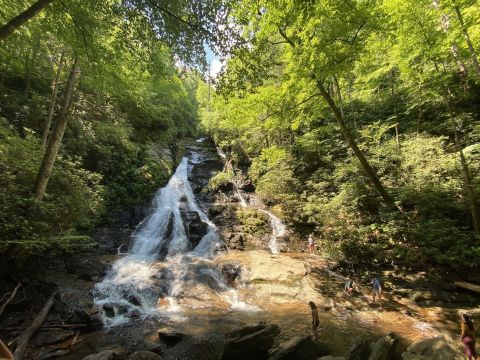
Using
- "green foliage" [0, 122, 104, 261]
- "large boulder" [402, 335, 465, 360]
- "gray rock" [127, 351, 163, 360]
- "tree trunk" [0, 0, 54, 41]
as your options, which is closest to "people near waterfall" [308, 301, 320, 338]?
"large boulder" [402, 335, 465, 360]

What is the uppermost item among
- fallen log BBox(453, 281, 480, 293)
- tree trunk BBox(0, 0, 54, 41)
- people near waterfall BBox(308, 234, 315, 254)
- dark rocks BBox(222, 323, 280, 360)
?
tree trunk BBox(0, 0, 54, 41)

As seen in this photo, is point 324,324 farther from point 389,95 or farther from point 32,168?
point 389,95

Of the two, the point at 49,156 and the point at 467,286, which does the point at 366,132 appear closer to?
the point at 467,286

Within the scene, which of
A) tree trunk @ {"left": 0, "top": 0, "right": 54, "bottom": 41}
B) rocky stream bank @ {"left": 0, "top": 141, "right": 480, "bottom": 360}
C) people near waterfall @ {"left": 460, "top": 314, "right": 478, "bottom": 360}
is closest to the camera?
tree trunk @ {"left": 0, "top": 0, "right": 54, "bottom": 41}

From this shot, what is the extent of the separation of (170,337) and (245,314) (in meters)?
2.98

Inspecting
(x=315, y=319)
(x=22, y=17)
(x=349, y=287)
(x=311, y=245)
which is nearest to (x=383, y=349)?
(x=315, y=319)

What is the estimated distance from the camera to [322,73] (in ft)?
34.8

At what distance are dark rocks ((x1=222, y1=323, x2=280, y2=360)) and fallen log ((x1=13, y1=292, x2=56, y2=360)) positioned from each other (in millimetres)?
4796

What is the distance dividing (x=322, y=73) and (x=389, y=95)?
18.3 m

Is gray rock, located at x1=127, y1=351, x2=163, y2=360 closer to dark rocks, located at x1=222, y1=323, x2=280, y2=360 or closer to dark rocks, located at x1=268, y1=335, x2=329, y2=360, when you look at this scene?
dark rocks, located at x1=222, y1=323, x2=280, y2=360

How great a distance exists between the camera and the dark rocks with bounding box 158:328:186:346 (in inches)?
330

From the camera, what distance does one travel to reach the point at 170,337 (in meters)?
8.40

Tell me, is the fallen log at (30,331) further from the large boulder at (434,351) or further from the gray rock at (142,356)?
the large boulder at (434,351)

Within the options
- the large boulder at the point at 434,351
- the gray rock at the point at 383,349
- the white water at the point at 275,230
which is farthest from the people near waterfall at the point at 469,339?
the white water at the point at 275,230
